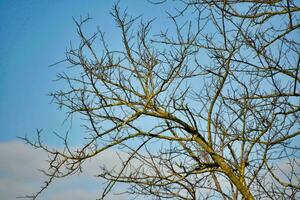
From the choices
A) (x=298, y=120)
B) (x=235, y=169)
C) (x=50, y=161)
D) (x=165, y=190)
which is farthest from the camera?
(x=165, y=190)

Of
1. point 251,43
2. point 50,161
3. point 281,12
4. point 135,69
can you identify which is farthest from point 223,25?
point 50,161

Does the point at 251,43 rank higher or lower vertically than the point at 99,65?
lower

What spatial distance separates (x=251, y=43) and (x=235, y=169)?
150 cm

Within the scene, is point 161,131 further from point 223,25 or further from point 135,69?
point 223,25

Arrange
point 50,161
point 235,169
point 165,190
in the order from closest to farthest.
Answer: point 50,161
point 235,169
point 165,190

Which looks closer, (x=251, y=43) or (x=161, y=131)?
(x=251, y=43)

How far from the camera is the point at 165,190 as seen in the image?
472 centimetres

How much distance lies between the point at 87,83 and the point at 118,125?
787 mm

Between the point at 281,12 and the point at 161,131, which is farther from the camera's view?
the point at 161,131

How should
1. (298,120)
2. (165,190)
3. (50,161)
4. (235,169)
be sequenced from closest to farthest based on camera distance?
1. (50,161)
2. (298,120)
3. (235,169)
4. (165,190)

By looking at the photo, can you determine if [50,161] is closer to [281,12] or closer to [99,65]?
[99,65]

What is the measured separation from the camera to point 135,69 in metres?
4.57

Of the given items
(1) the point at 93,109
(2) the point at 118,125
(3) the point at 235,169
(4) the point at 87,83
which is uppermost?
(4) the point at 87,83

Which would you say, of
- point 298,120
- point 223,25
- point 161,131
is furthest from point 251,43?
point 161,131
